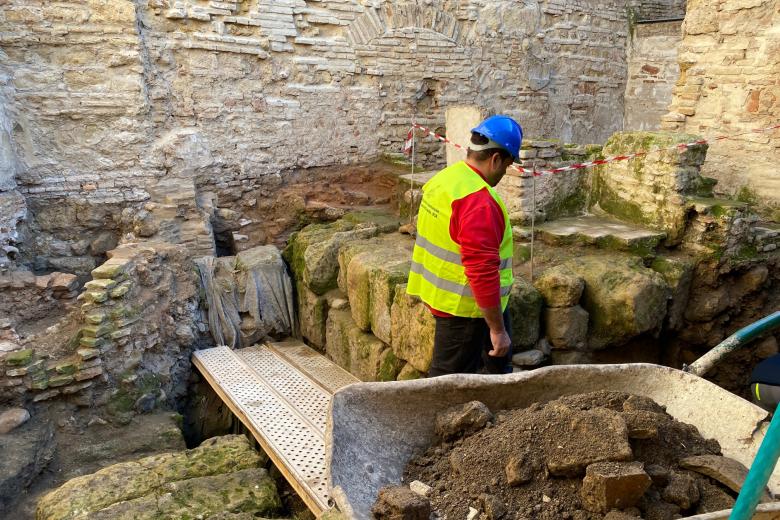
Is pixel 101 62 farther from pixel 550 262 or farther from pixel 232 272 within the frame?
pixel 550 262

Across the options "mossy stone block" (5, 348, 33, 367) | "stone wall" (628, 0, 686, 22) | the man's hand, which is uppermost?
"stone wall" (628, 0, 686, 22)

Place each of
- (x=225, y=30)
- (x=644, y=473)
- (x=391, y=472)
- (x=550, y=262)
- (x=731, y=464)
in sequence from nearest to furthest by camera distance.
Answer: (x=644, y=473) → (x=731, y=464) → (x=391, y=472) → (x=550, y=262) → (x=225, y=30)

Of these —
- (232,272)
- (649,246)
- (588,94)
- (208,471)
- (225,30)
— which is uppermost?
(225,30)

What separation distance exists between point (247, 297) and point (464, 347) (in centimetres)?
266

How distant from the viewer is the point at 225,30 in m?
5.97

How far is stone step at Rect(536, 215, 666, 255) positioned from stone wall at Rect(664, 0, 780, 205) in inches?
61.3

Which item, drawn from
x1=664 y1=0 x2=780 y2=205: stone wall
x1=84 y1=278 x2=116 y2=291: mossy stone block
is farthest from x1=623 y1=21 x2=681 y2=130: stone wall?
x1=84 y1=278 x2=116 y2=291: mossy stone block

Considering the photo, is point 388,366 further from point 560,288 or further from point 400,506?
point 400,506

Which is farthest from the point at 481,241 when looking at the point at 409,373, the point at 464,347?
the point at 409,373

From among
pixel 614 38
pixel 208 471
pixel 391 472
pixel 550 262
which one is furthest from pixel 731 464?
pixel 614 38

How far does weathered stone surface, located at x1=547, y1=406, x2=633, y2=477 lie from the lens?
2104 mm

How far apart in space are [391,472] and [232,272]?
11.2 ft

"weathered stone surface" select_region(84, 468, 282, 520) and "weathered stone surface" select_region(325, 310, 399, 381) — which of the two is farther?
"weathered stone surface" select_region(325, 310, 399, 381)

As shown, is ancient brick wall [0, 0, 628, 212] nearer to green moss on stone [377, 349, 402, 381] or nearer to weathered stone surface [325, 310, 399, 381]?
weathered stone surface [325, 310, 399, 381]
